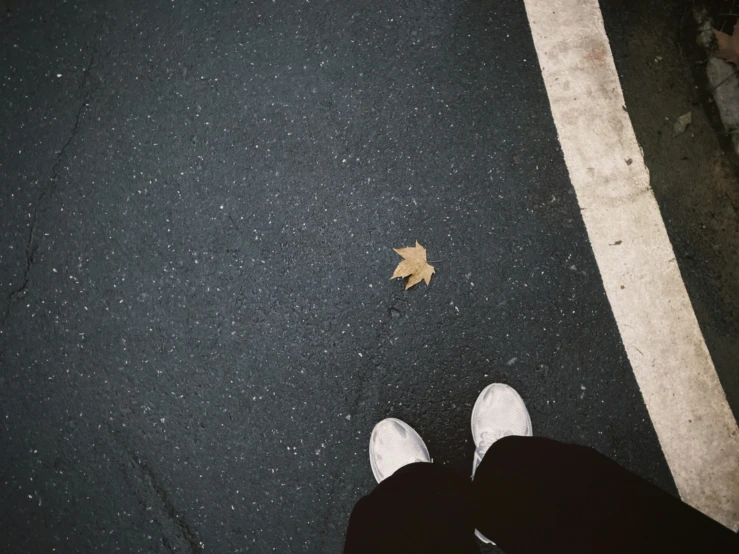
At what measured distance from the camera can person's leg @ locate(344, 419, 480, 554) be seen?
1.75 m

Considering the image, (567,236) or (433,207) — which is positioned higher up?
(433,207)

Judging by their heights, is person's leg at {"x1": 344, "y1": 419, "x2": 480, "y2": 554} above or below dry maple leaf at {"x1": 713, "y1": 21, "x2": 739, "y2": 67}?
below

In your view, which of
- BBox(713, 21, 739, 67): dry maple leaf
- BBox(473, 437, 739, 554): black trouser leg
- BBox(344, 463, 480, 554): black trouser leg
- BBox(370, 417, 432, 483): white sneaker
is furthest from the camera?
BBox(713, 21, 739, 67): dry maple leaf

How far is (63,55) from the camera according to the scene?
89.7 inches

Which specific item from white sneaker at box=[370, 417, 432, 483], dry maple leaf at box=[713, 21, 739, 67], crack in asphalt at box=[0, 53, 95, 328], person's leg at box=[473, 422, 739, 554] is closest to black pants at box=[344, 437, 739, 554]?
person's leg at box=[473, 422, 739, 554]

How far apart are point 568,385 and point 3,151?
298 centimetres

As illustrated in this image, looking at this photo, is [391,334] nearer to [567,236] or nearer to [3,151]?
[567,236]

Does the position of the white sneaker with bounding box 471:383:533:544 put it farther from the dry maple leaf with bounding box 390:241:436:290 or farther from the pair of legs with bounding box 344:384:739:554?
the dry maple leaf with bounding box 390:241:436:290

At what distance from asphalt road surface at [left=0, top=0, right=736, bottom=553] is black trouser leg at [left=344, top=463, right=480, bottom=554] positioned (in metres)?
0.34

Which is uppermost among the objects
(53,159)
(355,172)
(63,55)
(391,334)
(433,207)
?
(63,55)

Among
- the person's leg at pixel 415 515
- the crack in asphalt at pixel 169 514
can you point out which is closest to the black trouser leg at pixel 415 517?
the person's leg at pixel 415 515

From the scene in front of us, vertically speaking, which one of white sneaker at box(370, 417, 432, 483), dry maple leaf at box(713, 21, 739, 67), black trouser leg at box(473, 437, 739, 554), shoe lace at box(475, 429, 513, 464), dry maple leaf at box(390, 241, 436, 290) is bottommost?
shoe lace at box(475, 429, 513, 464)

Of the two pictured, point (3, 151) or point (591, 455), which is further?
point (3, 151)

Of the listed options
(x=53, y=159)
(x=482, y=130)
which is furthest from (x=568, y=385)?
(x=53, y=159)
